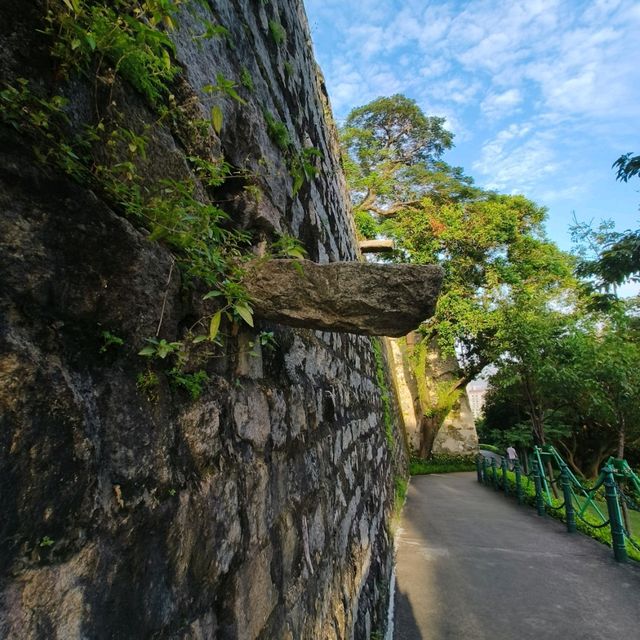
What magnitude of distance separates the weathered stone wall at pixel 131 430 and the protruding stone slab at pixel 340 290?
199 mm

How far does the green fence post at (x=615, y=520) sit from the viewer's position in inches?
169

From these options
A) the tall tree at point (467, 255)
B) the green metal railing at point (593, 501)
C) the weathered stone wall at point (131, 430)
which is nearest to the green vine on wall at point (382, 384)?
the green metal railing at point (593, 501)

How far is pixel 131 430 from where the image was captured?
829 mm

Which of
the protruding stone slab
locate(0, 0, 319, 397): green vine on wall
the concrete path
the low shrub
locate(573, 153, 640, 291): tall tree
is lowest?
the concrete path

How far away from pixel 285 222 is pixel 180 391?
125 centimetres

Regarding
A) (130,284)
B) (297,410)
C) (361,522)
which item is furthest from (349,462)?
(130,284)

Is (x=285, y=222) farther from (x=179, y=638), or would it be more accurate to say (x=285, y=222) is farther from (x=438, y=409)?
(x=438, y=409)

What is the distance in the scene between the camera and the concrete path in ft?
9.74

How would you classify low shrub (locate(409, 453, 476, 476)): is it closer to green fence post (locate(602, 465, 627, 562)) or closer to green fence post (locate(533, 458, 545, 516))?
green fence post (locate(533, 458, 545, 516))

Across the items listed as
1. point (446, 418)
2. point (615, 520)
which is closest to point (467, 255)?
point (446, 418)

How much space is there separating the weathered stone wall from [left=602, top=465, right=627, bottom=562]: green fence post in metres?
4.10

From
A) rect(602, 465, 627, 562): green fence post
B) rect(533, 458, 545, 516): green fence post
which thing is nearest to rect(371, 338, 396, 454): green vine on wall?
rect(533, 458, 545, 516): green fence post

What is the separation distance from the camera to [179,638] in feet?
2.88

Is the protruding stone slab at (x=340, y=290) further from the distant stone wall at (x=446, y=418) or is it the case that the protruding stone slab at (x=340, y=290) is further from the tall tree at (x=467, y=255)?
the distant stone wall at (x=446, y=418)
